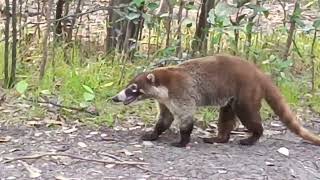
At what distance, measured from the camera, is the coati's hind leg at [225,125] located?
19.5ft

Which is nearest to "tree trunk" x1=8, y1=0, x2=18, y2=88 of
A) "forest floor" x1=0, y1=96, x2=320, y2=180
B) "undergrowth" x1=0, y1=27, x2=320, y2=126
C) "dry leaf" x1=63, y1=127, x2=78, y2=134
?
"undergrowth" x1=0, y1=27, x2=320, y2=126

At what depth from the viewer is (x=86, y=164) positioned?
529 centimetres

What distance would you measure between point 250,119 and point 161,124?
619 millimetres

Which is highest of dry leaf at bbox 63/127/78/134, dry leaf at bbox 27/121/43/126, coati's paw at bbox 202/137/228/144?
dry leaf at bbox 27/121/43/126

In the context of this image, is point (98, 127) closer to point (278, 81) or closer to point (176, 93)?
point (176, 93)

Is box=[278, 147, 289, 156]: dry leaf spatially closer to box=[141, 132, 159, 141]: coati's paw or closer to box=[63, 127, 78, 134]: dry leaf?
box=[141, 132, 159, 141]: coati's paw

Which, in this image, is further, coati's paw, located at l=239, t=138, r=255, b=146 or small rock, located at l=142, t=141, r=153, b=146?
coati's paw, located at l=239, t=138, r=255, b=146

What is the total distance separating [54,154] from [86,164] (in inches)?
9.6

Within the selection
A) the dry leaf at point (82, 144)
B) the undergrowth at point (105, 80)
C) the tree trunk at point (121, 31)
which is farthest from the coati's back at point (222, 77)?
the tree trunk at point (121, 31)

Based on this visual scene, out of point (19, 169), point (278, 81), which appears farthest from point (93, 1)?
point (19, 169)

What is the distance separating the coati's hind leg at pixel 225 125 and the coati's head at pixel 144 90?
49cm

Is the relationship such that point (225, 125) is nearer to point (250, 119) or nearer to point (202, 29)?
point (250, 119)

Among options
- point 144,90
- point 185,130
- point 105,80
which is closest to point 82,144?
point 144,90

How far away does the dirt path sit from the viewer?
17.0ft
